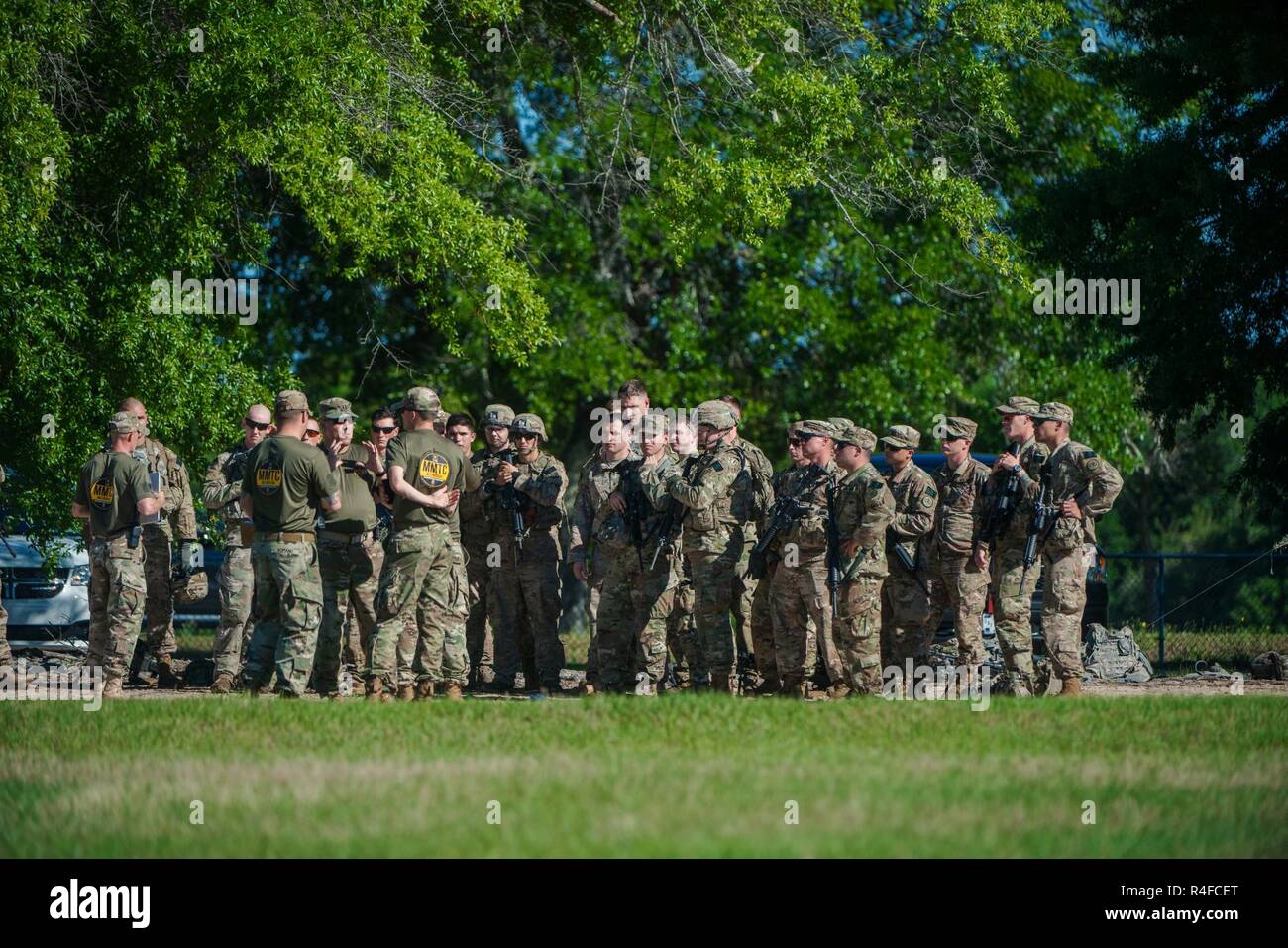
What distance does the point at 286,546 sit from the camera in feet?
37.6

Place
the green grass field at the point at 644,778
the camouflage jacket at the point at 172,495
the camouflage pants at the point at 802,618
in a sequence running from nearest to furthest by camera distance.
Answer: the green grass field at the point at 644,778 → the camouflage pants at the point at 802,618 → the camouflage jacket at the point at 172,495

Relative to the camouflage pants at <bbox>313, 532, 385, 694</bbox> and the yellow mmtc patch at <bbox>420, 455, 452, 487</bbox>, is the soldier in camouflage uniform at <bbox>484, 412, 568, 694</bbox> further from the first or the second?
the yellow mmtc patch at <bbox>420, 455, 452, 487</bbox>

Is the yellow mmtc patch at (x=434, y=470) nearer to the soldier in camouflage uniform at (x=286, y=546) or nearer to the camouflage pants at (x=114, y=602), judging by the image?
the soldier in camouflage uniform at (x=286, y=546)

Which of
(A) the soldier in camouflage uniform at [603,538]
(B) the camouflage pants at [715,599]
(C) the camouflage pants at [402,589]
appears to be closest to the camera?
(C) the camouflage pants at [402,589]

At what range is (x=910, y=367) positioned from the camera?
24.1m

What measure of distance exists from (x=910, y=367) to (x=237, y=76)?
485 inches

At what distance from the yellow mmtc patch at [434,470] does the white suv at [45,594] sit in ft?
19.3

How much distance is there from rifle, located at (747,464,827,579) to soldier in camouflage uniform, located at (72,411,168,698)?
4718 mm

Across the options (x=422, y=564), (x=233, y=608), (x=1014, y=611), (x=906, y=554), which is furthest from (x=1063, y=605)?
(x=233, y=608)

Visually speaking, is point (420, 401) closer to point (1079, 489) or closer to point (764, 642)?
point (764, 642)

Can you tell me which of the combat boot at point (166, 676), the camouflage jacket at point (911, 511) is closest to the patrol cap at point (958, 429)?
the camouflage jacket at point (911, 511)

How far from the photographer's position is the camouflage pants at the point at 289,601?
1142 cm

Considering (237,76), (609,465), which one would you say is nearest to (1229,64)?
(609,465)

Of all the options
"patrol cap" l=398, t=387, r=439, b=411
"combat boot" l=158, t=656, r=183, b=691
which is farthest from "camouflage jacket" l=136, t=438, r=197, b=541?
"patrol cap" l=398, t=387, r=439, b=411
